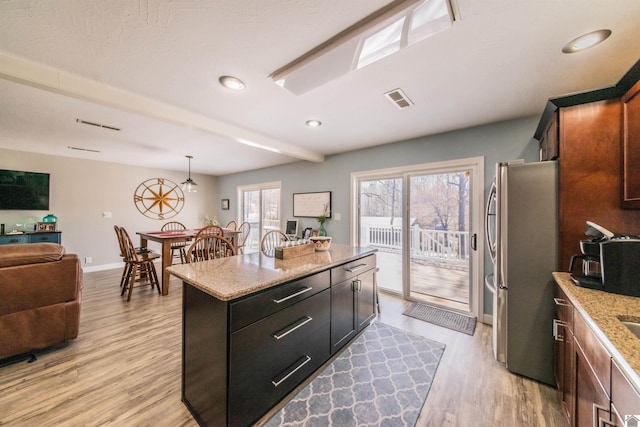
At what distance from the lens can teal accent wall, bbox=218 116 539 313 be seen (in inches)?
103

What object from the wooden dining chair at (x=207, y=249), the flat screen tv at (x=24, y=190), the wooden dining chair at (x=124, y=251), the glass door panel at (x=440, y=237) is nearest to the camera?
the wooden dining chair at (x=207, y=249)

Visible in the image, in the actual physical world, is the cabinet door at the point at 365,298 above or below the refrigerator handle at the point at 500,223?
below

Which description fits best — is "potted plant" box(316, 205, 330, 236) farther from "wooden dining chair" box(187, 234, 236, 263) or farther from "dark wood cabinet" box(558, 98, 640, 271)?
"dark wood cabinet" box(558, 98, 640, 271)

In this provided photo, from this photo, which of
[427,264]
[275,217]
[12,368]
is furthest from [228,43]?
[275,217]

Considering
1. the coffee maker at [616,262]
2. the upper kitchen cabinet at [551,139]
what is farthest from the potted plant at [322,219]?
the coffee maker at [616,262]

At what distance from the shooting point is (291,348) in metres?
1.54

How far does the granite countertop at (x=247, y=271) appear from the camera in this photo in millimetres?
1251

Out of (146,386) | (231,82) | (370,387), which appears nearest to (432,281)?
(370,387)

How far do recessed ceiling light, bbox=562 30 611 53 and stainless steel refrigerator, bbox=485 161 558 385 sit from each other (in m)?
0.73

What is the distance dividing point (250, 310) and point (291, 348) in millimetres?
490

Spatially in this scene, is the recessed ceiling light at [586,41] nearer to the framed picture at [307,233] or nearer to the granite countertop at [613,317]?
the granite countertop at [613,317]

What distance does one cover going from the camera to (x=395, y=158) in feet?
11.5

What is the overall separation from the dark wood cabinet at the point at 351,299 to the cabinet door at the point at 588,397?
4.61ft

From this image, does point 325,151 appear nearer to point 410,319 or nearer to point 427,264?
point 427,264
